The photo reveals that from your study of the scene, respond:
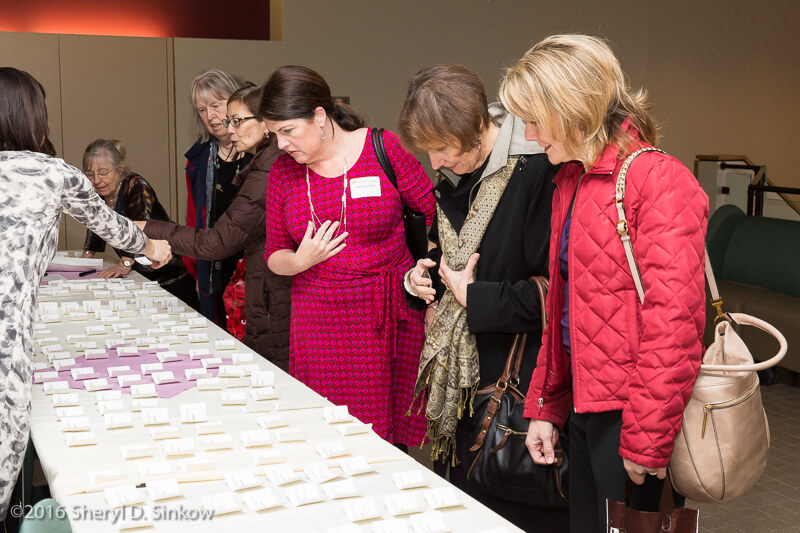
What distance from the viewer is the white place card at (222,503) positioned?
4.63 feet

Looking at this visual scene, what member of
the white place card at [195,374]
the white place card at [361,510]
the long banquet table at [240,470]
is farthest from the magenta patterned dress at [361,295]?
the white place card at [361,510]

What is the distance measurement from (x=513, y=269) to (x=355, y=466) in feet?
2.41

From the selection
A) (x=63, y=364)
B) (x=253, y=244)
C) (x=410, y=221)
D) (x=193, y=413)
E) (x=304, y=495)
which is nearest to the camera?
(x=304, y=495)

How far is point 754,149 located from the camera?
35.9 ft

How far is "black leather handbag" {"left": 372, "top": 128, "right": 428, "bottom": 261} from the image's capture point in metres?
2.68

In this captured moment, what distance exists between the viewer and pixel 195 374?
7.40 feet

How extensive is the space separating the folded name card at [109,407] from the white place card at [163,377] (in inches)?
8.0

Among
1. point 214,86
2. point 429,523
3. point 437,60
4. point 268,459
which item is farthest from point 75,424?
point 437,60

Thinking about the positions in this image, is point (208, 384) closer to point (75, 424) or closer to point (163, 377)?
point (163, 377)

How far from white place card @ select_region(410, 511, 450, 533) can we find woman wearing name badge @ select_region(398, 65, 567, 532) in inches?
28.0

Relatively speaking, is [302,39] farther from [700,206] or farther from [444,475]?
[700,206]

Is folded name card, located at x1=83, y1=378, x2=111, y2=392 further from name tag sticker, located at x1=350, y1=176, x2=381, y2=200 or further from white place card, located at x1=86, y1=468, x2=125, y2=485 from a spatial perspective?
name tag sticker, located at x1=350, y1=176, x2=381, y2=200

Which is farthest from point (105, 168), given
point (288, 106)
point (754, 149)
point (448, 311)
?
point (754, 149)

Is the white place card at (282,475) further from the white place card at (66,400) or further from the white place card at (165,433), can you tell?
the white place card at (66,400)
